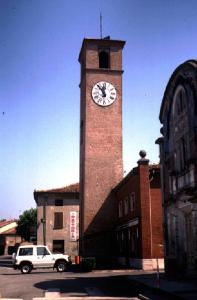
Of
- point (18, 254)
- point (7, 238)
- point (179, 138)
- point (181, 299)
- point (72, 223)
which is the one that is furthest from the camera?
point (7, 238)

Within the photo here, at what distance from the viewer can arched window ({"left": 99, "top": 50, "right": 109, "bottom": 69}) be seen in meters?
43.3

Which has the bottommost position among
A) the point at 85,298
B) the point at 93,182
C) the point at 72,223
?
the point at 85,298

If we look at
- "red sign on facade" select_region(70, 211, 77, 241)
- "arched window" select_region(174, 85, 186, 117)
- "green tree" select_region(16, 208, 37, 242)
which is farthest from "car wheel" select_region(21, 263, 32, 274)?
"green tree" select_region(16, 208, 37, 242)

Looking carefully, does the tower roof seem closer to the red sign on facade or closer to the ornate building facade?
the ornate building facade

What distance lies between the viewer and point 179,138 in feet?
75.1

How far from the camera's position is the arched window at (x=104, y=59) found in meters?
43.3

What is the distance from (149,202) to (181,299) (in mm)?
17026

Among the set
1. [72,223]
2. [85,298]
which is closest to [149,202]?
[85,298]

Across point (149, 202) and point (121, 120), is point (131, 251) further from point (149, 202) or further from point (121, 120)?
point (121, 120)

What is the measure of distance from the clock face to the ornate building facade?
1612 cm

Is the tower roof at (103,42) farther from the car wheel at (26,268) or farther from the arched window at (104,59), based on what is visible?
the car wheel at (26,268)

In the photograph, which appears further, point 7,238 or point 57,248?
point 7,238

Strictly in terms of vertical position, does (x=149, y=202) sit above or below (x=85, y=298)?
above

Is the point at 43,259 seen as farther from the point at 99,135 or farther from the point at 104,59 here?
the point at 104,59
